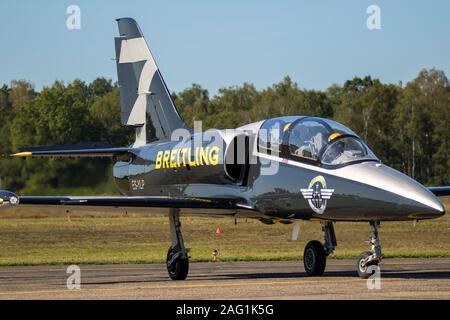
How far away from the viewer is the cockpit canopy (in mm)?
18750

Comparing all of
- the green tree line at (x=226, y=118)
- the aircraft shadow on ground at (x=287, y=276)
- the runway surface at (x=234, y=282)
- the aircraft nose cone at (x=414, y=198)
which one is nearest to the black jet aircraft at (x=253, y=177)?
the aircraft nose cone at (x=414, y=198)

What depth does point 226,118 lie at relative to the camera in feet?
276

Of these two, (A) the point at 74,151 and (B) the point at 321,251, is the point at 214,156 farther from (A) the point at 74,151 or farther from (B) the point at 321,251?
(A) the point at 74,151

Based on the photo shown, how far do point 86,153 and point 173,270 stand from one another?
15.2 ft

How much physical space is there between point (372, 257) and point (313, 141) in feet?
8.01

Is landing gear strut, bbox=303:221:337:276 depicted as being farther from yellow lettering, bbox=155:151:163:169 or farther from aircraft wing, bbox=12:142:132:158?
aircraft wing, bbox=12:142:132:158

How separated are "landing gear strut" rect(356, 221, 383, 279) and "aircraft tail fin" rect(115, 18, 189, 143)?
7.59m

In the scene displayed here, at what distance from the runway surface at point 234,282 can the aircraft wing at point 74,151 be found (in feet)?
8.90

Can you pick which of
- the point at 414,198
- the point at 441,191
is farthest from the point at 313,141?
the point at 441,191

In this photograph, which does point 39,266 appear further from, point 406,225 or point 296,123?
point 406,225

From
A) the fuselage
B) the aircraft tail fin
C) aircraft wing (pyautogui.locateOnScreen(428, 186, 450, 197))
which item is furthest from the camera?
the aircraft tail fin

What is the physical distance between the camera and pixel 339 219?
18.6m

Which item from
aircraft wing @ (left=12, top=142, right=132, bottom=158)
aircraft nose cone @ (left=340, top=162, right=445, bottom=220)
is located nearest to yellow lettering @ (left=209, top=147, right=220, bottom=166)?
aircraft wing @ (left=12, top=142, right=132, bottom=158)
